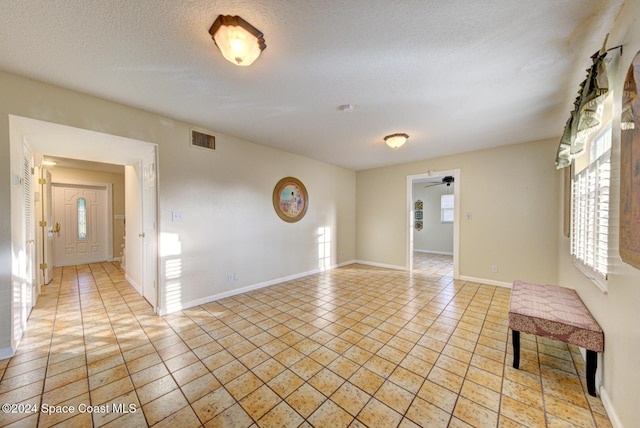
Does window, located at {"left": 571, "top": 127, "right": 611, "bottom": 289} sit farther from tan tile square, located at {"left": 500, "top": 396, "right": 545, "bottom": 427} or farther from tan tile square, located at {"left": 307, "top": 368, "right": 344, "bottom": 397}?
tan tile square, located at {"left": 307, "top": 368, "right": 344, "bottom": 397}

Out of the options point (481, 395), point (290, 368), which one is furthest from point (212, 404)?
point (481, 395)

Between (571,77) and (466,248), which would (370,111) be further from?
(466,248)

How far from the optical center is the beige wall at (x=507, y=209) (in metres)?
3.65

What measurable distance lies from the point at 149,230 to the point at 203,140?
145 cm

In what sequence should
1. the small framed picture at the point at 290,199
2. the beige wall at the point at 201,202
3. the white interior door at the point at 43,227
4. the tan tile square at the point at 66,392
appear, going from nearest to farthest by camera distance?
the tan tile square at the point at 66,392
the beige wall at the point at 201,202
the white interior door at the point at 43,227
the small framed picture at the point at 290,199

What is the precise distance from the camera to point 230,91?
7.38ft

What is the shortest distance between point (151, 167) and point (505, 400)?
4.19 m

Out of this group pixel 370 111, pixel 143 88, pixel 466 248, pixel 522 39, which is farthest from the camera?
pixel 466 248

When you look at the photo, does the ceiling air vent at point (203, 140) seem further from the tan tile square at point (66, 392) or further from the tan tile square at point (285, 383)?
the tan tile square at point (285, 383)

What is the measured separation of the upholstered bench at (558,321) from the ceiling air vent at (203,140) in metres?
3.85

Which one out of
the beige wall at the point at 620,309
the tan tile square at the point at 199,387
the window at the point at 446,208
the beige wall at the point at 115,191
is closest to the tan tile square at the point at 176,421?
the tan tile square at the point at 199,387

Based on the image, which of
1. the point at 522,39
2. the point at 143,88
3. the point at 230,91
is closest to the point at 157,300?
the point at 143,88

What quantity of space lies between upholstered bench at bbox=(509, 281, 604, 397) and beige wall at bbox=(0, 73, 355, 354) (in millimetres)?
3352

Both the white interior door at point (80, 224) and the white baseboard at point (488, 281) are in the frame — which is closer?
the white baseboard at point (488, 281)
